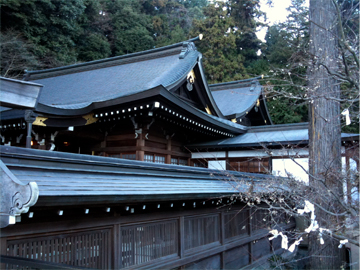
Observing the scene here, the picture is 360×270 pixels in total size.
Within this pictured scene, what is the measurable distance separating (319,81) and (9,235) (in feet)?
16.3

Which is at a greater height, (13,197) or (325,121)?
(325,121)

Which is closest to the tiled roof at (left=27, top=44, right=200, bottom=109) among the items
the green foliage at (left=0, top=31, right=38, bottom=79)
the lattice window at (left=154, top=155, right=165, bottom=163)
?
the lattice window at (left=154, top=155, right=165, bottom=163)

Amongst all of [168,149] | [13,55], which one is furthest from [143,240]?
[13,55]

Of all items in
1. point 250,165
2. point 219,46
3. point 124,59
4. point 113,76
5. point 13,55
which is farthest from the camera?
point 219,46

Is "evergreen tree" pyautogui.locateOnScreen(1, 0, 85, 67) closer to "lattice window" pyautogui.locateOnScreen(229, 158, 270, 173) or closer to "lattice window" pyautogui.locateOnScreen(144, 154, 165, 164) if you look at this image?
"lattice window" pyautogui.locateOnScreen(144, 154, 165, 164)

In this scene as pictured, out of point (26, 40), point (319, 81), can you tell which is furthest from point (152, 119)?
point (26, 40)

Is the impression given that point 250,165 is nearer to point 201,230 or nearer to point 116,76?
point 201,230

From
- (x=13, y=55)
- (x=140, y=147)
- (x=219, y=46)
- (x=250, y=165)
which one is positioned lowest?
(x=250, y=165)

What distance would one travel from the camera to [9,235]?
3.61 metres

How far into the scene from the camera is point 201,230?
7.03 m

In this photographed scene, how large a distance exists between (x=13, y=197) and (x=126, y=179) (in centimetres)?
225

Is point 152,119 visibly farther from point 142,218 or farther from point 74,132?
point 142,218

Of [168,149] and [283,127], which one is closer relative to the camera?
[168,149]

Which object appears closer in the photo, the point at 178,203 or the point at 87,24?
the point at 178,203
